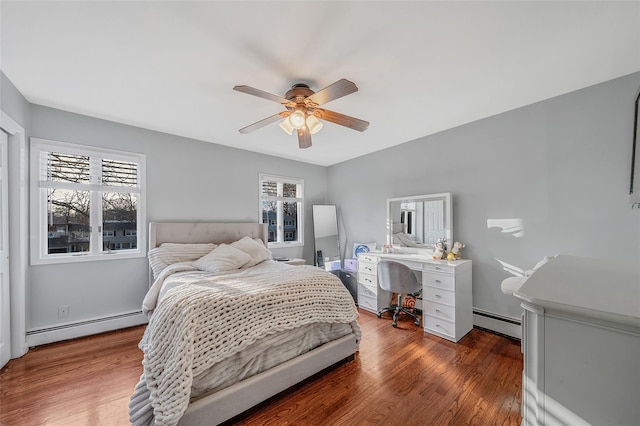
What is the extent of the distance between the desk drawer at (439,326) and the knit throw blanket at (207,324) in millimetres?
1346

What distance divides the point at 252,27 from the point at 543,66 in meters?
2.24

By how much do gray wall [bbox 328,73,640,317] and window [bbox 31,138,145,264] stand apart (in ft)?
12.6

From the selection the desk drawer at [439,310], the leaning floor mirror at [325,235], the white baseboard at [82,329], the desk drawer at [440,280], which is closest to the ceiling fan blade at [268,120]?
the desk drawer at [440,280]

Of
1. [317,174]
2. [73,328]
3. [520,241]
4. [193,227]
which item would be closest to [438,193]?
[520,241]

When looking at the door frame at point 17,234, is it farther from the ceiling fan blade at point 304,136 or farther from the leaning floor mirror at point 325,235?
the leaning floor mirror at point 325,235

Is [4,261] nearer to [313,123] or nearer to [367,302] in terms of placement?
[313,123]

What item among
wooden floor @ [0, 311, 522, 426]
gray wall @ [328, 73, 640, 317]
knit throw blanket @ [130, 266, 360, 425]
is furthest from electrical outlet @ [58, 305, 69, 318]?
gray wall @ [328, 73, 640, 317]

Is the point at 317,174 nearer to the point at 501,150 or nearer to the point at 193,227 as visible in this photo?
the point at 193,227

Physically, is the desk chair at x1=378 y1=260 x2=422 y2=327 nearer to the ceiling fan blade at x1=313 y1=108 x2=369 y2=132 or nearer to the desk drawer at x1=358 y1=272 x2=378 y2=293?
the desk drawer at x1=358 y1=272 x2=378 y2=293

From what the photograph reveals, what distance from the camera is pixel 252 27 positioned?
1515 millimetres

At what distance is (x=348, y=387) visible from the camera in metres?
1.91

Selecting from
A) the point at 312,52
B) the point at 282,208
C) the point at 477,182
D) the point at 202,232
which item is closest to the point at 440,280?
the point at 477,182

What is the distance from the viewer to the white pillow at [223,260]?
8.80 feet

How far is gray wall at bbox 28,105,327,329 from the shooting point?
262 centimetres
